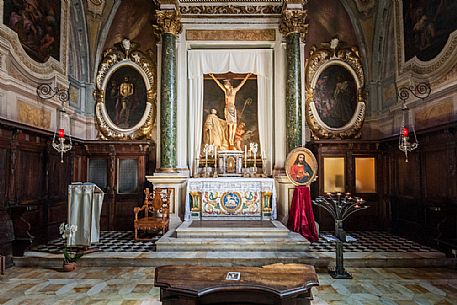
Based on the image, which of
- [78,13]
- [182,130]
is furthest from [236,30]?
[78,13]

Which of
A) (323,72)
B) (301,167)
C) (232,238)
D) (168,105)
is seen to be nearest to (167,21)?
(168,105)

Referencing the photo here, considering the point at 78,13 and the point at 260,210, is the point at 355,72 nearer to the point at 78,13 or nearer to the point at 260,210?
the point at 260,210

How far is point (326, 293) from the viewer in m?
4.35

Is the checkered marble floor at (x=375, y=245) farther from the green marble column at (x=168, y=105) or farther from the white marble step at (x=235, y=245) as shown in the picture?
the green marble column at (x=168, y=105)

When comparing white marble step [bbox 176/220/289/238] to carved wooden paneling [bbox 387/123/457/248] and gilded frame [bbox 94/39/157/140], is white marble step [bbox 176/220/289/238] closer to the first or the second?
carved wooden paneling [bbox 387/123/457/248]

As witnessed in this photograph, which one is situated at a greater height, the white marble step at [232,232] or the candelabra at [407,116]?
the candelabra at [407,116]

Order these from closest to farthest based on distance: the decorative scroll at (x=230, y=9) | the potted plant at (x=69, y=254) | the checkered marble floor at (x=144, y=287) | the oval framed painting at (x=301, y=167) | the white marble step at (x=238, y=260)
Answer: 1. the checkered marble floor at (x=144, y=287)
2. the potted plant at (x=69, y=254)
3. the white marble step at (x=238, y=260)
4. the oval framed painting at (x=301, y=167)
5. the decorative scroll at (x=230, y=9)

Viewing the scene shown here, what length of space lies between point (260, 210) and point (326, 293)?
11.4 ft

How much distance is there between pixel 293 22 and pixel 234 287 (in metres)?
6.95

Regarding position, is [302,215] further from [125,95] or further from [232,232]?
[125,95]

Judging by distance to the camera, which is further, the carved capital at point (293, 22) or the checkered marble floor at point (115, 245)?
the carved capital at point (293, 22)

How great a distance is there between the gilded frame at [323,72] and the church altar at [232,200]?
2.39 metres

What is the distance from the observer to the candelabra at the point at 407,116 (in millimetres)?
6785

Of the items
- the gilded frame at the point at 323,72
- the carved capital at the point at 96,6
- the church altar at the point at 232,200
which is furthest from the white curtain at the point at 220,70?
the carved capital at the point at 96,6
